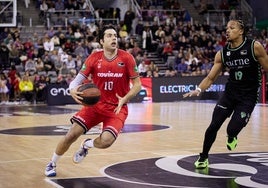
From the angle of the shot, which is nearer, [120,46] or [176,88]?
[176,88]

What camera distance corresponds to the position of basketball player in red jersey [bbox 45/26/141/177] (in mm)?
8062

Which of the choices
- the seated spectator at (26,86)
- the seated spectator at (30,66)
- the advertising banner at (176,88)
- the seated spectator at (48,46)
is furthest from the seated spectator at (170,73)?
the seated spectator at (26,86)

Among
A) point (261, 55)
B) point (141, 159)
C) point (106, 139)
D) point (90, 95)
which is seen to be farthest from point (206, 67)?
point (90, 95)

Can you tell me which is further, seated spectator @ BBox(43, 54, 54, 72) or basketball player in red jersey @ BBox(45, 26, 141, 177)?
seated spectator @ BBox(43, 54, 54, 72)

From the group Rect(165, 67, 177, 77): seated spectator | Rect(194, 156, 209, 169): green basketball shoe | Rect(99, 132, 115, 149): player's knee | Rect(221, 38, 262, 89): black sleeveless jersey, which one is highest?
Rect(221, 38, 262, 89): black sleeveless jersey

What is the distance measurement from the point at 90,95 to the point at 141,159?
2.28 meters

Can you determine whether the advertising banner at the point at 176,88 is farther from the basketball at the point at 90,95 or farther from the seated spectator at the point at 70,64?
the basketball at the point at 90,95

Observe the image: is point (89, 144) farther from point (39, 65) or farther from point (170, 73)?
point (170, 73)

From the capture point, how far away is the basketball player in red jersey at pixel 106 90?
8.06 m

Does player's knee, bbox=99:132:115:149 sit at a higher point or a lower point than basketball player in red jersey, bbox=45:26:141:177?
lower

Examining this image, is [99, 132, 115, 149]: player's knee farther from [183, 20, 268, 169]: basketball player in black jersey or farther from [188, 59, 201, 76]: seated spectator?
[188, 59, 201, 76]: seated spectator

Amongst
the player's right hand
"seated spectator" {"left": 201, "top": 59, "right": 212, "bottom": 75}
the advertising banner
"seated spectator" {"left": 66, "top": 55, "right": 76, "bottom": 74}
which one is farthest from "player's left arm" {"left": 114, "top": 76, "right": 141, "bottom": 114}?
"seated spectator" {"left": 201, "top": 59, "right": 212, "bottom": 75}

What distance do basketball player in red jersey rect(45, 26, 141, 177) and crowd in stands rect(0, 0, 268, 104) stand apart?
59.5 feet

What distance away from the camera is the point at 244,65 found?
27.6 feet
